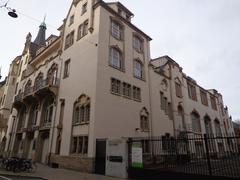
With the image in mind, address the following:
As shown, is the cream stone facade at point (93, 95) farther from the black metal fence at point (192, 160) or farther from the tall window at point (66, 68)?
the black metal fence at point (192, 160)

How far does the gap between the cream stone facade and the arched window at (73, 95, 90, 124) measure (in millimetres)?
94

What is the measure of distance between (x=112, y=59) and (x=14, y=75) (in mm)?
28022

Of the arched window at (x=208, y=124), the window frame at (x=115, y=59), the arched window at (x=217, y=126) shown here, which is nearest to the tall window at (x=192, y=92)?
the arched window at (x=208, y=124)

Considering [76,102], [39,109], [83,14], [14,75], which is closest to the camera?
[76,102]

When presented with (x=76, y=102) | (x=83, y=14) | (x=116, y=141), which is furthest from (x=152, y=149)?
(x=83, y=14)

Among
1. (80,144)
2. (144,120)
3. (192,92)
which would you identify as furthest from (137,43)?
(192,92)

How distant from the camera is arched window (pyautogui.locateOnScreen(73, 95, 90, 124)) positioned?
17.6m

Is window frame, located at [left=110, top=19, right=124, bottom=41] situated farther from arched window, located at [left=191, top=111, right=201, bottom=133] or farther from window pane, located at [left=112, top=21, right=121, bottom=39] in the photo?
arched window, located at [left=191, top=111, right=201, bottom=133]

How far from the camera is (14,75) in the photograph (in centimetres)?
3950

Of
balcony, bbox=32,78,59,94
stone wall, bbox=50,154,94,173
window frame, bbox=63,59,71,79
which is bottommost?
stone wall, bbox=50,154,94,173

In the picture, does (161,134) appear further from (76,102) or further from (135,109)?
(76,102)

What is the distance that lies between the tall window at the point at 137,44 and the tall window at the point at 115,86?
6767 millimetres

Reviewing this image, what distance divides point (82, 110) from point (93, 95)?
221cm

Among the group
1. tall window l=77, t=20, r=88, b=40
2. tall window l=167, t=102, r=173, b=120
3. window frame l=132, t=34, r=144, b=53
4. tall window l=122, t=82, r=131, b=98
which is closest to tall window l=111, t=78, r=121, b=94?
tall window l=122, t=82, r=131, b=98
